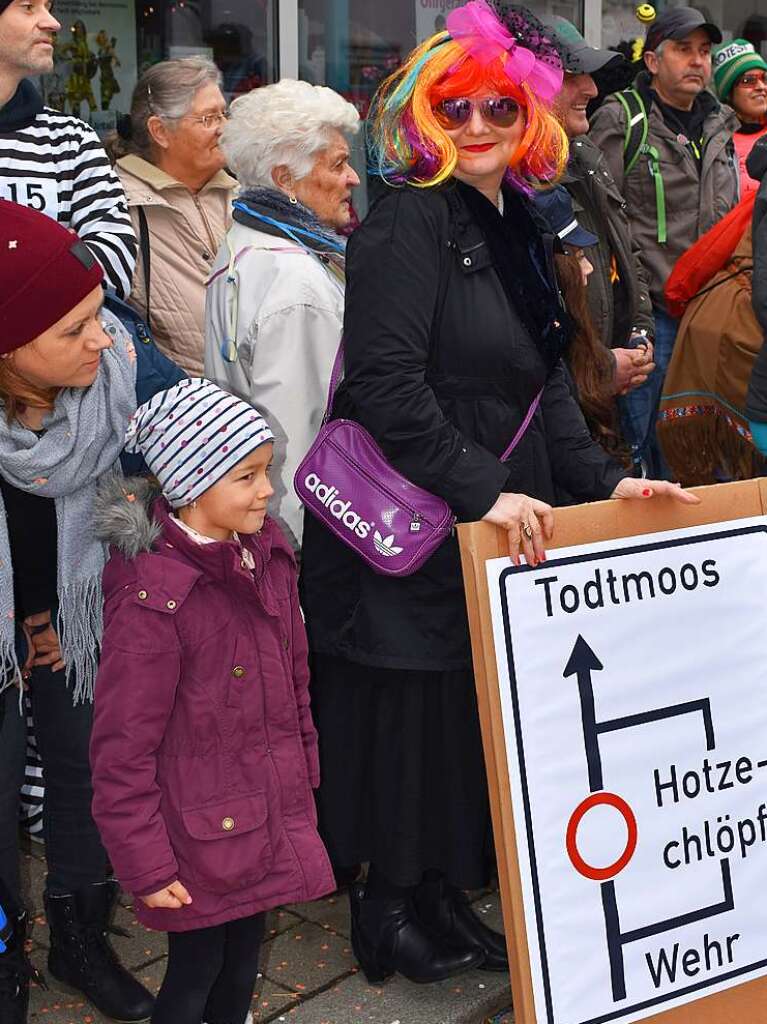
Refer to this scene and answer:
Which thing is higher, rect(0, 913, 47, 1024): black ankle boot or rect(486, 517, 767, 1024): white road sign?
rect(486, 517, 767, 1024): white road sign

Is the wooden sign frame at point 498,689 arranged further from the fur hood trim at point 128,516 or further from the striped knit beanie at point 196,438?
the fur hood trim at point 128,516

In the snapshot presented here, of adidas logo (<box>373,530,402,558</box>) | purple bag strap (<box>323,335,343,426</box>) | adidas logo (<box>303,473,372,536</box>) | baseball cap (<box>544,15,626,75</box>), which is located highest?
baseball cap (<box>544,15,626,75</box>)

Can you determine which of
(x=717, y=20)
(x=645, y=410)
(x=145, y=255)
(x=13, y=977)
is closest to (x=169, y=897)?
(x=13, y=977)

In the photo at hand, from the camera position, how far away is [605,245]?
4.05 metres

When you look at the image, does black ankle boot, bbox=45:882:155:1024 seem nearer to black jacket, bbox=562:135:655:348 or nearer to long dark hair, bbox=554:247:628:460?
long dark hair, bbox=554:247:628:460

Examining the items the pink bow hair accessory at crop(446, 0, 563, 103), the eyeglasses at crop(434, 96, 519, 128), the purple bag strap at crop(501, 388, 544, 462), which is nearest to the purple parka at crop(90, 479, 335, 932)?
the purple bag strap at crop(501, 388, 544, 462)

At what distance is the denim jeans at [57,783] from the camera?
8.80ft

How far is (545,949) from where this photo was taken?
2438 millimetres

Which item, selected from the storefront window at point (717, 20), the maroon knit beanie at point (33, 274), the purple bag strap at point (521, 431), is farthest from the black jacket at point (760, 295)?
the storefront window at point (717, 20)

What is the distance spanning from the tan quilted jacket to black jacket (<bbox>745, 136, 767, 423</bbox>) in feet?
5.02

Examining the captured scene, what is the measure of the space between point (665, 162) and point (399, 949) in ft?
10.0

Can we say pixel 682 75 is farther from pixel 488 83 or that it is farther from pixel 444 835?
pixel 444 835

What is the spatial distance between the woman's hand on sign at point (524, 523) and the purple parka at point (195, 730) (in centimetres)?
43

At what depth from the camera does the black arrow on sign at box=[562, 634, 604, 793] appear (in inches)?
98.3
